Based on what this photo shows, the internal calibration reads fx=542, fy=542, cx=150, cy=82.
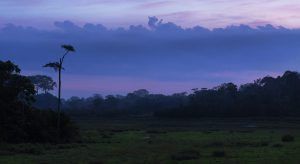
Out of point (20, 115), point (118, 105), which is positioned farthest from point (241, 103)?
point (20, 115)

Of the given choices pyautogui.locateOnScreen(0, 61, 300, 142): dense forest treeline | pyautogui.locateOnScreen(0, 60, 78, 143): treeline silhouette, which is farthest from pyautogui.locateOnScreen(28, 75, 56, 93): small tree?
pyautogui.locateOnScreen(0, 60, 78, 143): treeline silhouette

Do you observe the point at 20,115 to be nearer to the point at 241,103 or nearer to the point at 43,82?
the point at 241,103

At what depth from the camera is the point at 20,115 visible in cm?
4631

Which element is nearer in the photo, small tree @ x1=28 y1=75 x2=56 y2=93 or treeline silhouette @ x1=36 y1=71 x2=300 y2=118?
treeline silhouette @ x1=36 y1=71 x2=300 y2=118

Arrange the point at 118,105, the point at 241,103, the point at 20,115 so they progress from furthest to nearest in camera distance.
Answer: the point at 118,105 < the point at 241,103 < the point at 20,115

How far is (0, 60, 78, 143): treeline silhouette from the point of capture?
45156mm

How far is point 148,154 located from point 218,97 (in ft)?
332

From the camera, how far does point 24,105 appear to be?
156ft

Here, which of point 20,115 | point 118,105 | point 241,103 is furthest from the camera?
point 118,105

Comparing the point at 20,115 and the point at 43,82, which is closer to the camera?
the point at 20,115

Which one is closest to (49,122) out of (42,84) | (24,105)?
(24,105)

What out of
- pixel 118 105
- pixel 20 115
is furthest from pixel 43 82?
pixel 20 115

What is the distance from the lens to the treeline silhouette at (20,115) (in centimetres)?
4516

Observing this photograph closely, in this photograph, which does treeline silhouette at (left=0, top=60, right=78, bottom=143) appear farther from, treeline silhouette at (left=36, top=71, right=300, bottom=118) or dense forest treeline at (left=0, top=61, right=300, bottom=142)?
treeline silhouette at (left=36, top=71, right=300, bottom=118)
